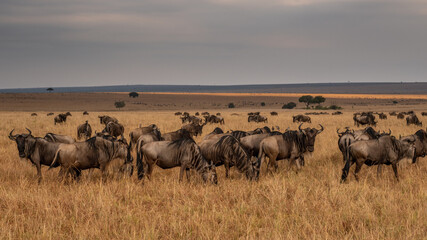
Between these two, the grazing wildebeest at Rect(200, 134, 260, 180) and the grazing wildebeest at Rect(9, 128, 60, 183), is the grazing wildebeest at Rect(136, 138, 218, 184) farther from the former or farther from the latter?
the grazing wildebeest at Rect(9, 128, 60, 183)

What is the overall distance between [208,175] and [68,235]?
371 centimetres

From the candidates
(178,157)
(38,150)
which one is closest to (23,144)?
(38,150)

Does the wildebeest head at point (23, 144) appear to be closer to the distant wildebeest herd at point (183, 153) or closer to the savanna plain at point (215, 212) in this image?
the distant wildebeest herd at point (183, 153)

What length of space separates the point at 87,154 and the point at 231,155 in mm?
3432

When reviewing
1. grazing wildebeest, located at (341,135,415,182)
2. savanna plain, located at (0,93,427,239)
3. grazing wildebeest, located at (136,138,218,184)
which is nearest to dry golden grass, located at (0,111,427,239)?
savanna plain, located at (0,93,427,239)

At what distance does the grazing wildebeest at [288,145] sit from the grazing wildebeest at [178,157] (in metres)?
2.20

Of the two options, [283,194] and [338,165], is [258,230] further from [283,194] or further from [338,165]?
[338,165]

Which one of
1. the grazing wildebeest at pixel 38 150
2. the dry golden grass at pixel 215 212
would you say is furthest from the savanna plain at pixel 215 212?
the grazing wildebeest at pixel 38 150

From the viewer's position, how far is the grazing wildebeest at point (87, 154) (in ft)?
A: 28.3

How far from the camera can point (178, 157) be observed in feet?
28.9

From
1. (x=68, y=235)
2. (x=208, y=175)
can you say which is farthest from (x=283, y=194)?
(x=68, y=235)

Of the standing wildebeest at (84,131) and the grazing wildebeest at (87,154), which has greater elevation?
the grazing wildebeest at (87,154)

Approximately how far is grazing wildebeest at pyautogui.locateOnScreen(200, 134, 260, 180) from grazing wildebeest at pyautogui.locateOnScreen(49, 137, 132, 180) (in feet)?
7.35

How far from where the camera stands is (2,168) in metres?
10.5
